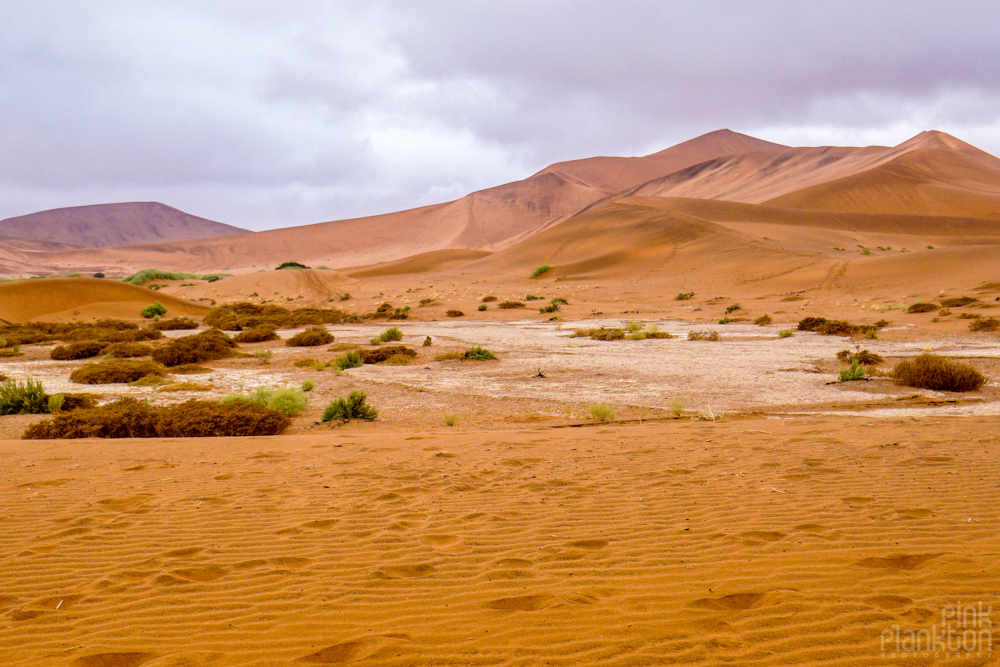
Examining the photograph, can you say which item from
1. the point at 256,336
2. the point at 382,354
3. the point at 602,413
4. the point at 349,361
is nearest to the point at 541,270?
the point at 256,336

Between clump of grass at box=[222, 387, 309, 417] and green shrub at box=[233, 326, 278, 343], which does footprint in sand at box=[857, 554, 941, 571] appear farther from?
green shrub at box=[233, 326, 278, 343]

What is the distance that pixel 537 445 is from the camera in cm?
782

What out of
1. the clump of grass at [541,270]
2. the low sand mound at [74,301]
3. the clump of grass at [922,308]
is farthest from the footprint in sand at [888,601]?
the clump of grass at [541,270]

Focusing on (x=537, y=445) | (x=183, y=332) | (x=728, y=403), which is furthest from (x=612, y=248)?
(x=537, y=445)

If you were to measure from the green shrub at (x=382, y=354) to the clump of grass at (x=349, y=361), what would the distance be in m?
0.36

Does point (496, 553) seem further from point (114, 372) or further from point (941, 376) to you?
point (114, 372)

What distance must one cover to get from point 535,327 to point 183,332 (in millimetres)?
14288

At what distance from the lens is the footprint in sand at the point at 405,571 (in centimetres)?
414

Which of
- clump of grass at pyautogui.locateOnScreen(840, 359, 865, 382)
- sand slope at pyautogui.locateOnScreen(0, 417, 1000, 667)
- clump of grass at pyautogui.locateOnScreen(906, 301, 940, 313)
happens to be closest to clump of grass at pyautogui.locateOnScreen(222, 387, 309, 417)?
sand slope at pyautogui.locateOnScreen(0, 417, 1000, 667)

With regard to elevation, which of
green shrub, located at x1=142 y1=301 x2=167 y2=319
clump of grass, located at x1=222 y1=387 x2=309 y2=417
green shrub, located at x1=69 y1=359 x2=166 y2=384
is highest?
green shrub, located at x1=142 y1=301 x2=167 y2=319

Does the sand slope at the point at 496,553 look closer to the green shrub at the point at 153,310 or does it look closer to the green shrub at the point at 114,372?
the green shrub at the point at 114,372

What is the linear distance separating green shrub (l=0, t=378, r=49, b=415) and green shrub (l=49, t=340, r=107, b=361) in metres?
7.53

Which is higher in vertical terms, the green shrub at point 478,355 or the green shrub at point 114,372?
the green shrub at point 114,372

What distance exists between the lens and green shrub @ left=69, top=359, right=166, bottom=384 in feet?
45.9
